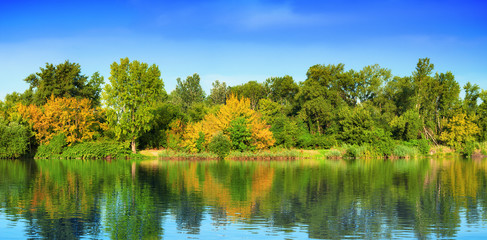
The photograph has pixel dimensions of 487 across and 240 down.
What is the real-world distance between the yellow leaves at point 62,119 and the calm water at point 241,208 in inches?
1091

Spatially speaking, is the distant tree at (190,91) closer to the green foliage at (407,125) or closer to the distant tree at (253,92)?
the distant tree at (253,92)

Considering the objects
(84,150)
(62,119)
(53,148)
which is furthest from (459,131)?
(53,148)

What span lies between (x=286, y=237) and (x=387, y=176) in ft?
68.4

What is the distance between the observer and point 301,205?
19.3 metres

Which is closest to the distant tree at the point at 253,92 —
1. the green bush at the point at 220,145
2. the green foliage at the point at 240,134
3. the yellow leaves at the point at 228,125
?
the yellow leaves at the point at 228,125

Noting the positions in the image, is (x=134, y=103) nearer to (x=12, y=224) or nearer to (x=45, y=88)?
(x=45, y=88)

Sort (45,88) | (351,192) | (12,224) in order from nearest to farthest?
(12,224) < (351,192) < (45,88)

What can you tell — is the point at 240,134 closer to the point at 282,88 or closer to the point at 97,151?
the point at 97,151

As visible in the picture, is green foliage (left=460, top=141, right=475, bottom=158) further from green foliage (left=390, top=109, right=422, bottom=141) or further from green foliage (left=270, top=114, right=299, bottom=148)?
green foliage (left=270, top=114, right=299, bottom=148)

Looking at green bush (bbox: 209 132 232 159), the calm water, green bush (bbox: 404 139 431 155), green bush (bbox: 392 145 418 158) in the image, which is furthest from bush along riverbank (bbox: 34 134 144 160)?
green bush (bbox: 404 139 431 155)

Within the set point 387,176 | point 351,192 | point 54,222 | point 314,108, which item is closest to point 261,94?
point 314,108

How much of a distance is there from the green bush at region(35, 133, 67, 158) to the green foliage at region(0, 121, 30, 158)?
2.01 m

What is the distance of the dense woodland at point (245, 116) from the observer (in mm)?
56312

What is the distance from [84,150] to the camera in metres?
55.4
